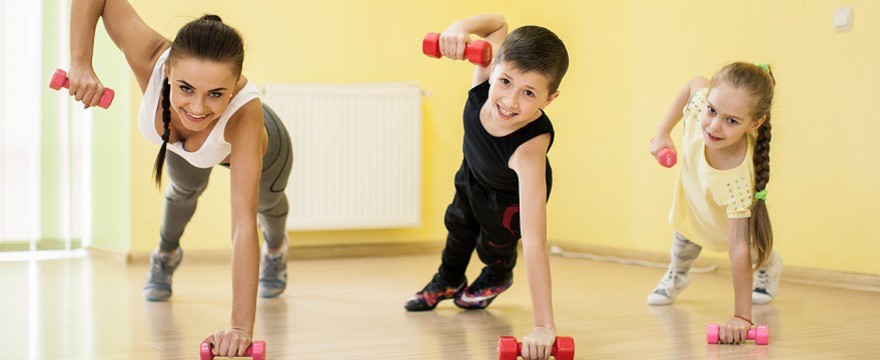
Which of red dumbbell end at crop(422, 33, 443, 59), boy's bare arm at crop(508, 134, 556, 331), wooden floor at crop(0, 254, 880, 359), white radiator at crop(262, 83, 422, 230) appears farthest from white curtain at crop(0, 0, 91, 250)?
boy's bare arm at crop(508, 134, 556, 331)

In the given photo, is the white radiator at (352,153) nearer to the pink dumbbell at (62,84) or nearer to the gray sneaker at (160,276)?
the gray sneaker at (160,276)

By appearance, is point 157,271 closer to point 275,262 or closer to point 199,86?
point 275,262

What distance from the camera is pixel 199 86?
1737 millimetres

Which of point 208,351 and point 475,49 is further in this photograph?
point 475,49

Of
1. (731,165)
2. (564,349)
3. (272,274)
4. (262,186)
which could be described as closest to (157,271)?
(272,274)

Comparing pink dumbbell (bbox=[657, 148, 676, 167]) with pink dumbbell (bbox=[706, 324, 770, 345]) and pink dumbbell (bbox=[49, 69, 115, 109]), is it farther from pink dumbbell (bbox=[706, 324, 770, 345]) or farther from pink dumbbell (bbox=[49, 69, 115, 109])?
pink dumbbell (bbox=[49, 69, 115, 109])

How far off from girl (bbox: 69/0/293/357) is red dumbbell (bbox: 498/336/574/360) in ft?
1.58

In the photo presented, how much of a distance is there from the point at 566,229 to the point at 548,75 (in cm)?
238

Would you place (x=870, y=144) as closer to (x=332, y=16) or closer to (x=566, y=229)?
(x=566, y=229)

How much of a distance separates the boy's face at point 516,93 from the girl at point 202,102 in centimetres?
49

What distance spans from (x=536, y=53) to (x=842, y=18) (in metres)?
1.54

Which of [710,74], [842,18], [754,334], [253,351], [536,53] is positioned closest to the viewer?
[253,351]

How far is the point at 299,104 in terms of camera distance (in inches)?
148

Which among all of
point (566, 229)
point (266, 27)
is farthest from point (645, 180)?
point (266, 27)
